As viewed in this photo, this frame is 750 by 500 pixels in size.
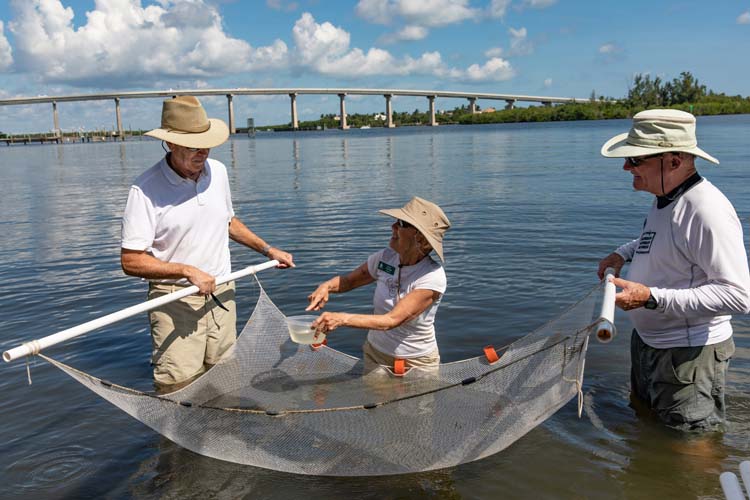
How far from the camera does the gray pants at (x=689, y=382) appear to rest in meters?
4.23

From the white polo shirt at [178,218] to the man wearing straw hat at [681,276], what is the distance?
3.16 metres

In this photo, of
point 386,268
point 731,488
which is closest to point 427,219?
point 386,268

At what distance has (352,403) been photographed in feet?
14.7

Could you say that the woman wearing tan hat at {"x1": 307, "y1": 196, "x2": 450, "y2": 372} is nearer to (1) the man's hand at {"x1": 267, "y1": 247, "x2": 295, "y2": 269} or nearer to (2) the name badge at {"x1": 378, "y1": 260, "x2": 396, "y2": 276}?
(2) the name badge at {"x1": 378, "y1": 260, "x2": 396, "y2": 276}

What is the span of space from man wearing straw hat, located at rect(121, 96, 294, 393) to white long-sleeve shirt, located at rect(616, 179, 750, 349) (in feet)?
10.6

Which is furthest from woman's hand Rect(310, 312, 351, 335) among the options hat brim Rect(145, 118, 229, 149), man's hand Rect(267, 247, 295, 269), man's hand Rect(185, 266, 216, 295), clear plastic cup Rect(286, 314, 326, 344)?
hat brim Rect(145, 118, 229, 149)

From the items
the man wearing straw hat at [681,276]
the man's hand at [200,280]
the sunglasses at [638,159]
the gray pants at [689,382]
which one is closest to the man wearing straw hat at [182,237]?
the man's hand at [200,280]

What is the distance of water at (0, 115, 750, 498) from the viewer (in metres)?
4.99

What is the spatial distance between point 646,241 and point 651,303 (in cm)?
55

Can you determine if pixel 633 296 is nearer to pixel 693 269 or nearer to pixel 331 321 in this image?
pixel 693 269

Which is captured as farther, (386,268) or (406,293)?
(386,268)

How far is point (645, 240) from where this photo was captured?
4.39 meters

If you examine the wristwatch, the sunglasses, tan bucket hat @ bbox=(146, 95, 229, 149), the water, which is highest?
tan bucket hat @ bbox=(146, 95, 229, 149)

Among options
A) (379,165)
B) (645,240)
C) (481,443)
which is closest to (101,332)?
(481,443)
